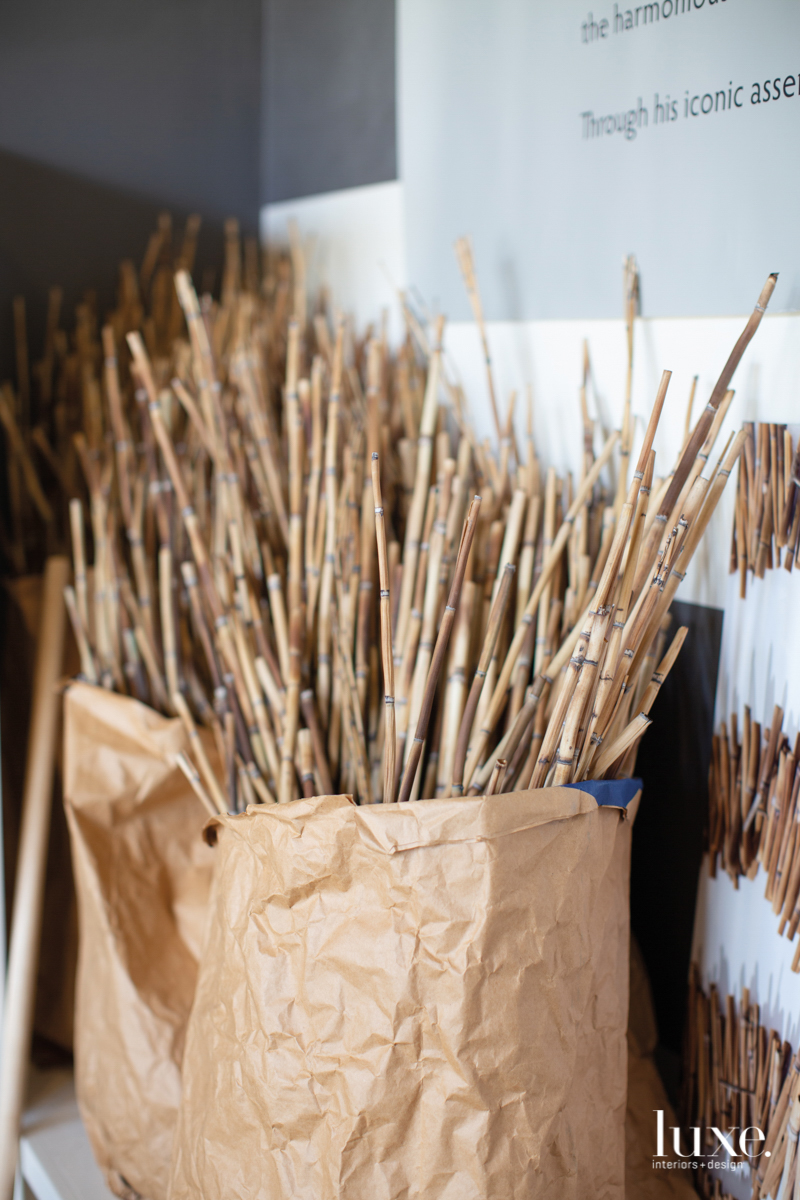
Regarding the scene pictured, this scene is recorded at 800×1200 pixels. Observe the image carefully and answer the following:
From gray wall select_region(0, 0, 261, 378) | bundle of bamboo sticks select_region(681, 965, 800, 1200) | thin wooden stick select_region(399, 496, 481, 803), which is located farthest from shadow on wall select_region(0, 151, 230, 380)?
bundle of bamboo sticks select_region(681, 965, 800, 1200)

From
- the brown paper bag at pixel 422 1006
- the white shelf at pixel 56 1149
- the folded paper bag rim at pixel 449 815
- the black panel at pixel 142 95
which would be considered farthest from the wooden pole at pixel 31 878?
the black panel at pixel 142 95

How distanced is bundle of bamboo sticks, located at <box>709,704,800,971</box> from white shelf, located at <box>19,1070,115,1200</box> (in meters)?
0.77

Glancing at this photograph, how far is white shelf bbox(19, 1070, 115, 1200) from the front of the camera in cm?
93

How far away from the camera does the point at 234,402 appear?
1085 millimetres

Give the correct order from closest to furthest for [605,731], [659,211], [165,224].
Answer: [605,731] < [659,211] < [165,224]

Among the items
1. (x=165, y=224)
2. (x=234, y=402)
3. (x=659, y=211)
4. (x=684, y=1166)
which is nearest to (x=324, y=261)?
(x=165, y=224)

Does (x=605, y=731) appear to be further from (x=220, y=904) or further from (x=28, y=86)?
(x=28, y=86)

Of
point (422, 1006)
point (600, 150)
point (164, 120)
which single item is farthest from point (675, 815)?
point (164, 120)

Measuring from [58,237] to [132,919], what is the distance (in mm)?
994

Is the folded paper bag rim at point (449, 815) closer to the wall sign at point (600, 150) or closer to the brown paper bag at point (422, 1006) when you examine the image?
the brown paper bag at point (422, 1006)

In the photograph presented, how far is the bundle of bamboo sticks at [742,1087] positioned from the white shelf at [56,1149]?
0.64 metres

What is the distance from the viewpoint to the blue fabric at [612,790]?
0.65 metres

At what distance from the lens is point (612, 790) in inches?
26.1

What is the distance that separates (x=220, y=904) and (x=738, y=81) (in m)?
0.86
